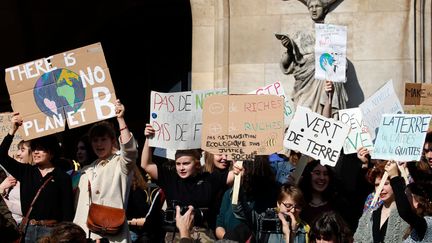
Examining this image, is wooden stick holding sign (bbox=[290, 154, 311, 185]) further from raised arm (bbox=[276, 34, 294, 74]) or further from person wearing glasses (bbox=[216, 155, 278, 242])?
raised arm (bbox=[276, 34, 294, 74])

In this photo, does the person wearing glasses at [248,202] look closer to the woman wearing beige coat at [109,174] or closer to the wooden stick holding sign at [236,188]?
the wooden stick holding sign at [236,188]

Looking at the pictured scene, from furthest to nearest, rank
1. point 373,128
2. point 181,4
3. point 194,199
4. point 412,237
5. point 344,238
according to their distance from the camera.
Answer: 1. point 181,4
2. point 373,128
3. point 194,199
4. point 412,237
5. point 344,238

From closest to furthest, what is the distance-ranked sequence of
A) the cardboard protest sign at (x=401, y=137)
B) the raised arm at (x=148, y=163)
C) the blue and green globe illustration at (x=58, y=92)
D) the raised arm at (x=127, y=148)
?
1. the raised arm at (x=127, y=148)
2. the cardboard protest sign at (x=401, y=137)
3. the raised arm at (x=148, y=163)
4. the blue and green globe illustration at (x=58, y=92)

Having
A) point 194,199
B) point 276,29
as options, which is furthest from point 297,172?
point 276,29

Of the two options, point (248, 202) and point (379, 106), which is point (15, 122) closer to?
point (248, 202)

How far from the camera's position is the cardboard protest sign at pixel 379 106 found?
1204cm

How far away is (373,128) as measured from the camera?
39.9 ft

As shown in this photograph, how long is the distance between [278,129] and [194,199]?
1006 millimetres

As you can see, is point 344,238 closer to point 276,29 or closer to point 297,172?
point 297,172

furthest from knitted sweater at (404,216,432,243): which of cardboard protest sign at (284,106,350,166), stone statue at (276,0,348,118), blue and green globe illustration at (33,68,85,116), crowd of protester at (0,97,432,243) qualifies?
stone statue at (276,0,348,118)

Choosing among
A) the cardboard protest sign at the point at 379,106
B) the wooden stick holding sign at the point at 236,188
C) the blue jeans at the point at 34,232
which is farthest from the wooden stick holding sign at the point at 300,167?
the blue jeans at the point at 34,232

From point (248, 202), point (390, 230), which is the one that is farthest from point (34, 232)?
point (390, 230)

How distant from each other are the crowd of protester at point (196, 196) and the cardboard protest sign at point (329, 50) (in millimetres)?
1152

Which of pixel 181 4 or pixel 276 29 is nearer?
pixel 276 29
